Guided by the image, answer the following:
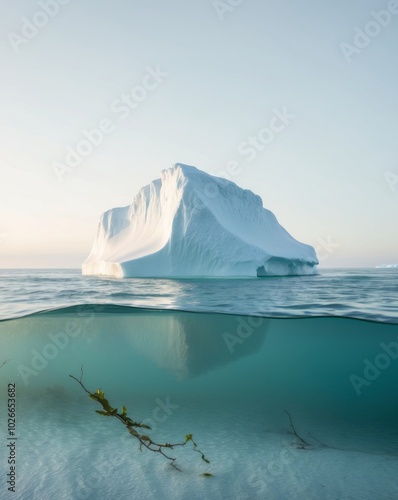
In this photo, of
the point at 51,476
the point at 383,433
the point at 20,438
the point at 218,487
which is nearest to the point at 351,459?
the point at 218,487

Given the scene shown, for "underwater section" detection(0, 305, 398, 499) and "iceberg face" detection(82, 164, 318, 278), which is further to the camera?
"iceberg face" detection(82, 164, 318, 278)

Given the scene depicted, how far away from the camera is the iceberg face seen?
20.8 m

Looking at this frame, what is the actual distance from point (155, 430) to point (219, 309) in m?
5.64

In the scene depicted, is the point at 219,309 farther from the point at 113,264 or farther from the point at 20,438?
the point at 113,264

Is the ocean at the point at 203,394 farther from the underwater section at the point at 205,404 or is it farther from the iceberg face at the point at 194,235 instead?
the iceberg face at the point at 194,235

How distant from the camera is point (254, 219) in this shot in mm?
26875

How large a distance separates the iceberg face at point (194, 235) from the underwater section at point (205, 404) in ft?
26.1

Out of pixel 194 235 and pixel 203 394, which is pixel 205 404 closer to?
pixel 203 394

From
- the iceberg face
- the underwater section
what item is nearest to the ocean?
the underwater section

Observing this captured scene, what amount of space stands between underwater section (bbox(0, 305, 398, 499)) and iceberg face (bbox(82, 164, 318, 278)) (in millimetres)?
7947

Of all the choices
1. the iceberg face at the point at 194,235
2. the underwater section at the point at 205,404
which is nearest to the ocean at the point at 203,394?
the underwater section at the point at 205,404

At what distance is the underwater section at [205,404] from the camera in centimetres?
294

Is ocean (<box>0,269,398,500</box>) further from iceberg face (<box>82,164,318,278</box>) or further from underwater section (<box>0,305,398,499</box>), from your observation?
iceberg face (<box>82,164,318,278</box>)

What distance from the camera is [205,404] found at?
6.96 m
